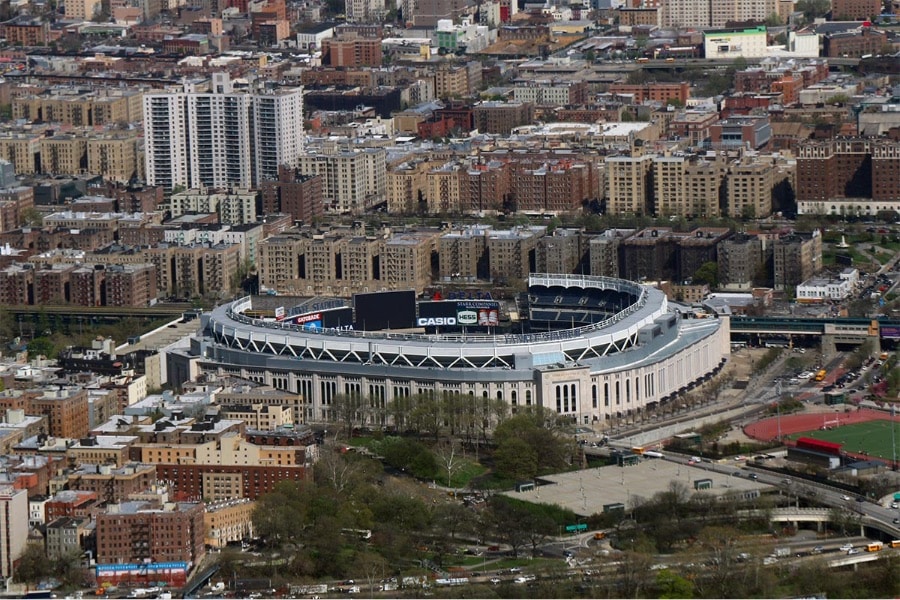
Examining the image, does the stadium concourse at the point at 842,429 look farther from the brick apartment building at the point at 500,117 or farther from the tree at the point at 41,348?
the brick apartment building at the point at 500,117

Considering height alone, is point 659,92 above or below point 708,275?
above

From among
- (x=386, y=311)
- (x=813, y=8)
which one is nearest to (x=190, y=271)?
(x=386, y=311)

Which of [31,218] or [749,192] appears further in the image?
[749,192]

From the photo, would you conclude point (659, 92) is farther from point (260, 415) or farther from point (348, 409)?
point (260, 415)

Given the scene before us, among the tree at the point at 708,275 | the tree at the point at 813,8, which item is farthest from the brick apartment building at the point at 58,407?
the tree at the point at 813,8

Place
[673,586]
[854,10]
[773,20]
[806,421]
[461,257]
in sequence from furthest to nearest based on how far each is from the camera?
[773,20]
[854,10]
[461,257]
[806,421]
[673,586]

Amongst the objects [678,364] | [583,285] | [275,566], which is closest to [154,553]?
[275,566]

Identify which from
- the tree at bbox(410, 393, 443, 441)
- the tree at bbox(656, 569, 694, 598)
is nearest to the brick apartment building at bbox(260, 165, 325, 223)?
the tree at bbox(410, 393, 443, 441)

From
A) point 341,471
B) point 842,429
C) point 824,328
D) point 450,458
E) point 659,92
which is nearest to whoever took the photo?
point 341,471
